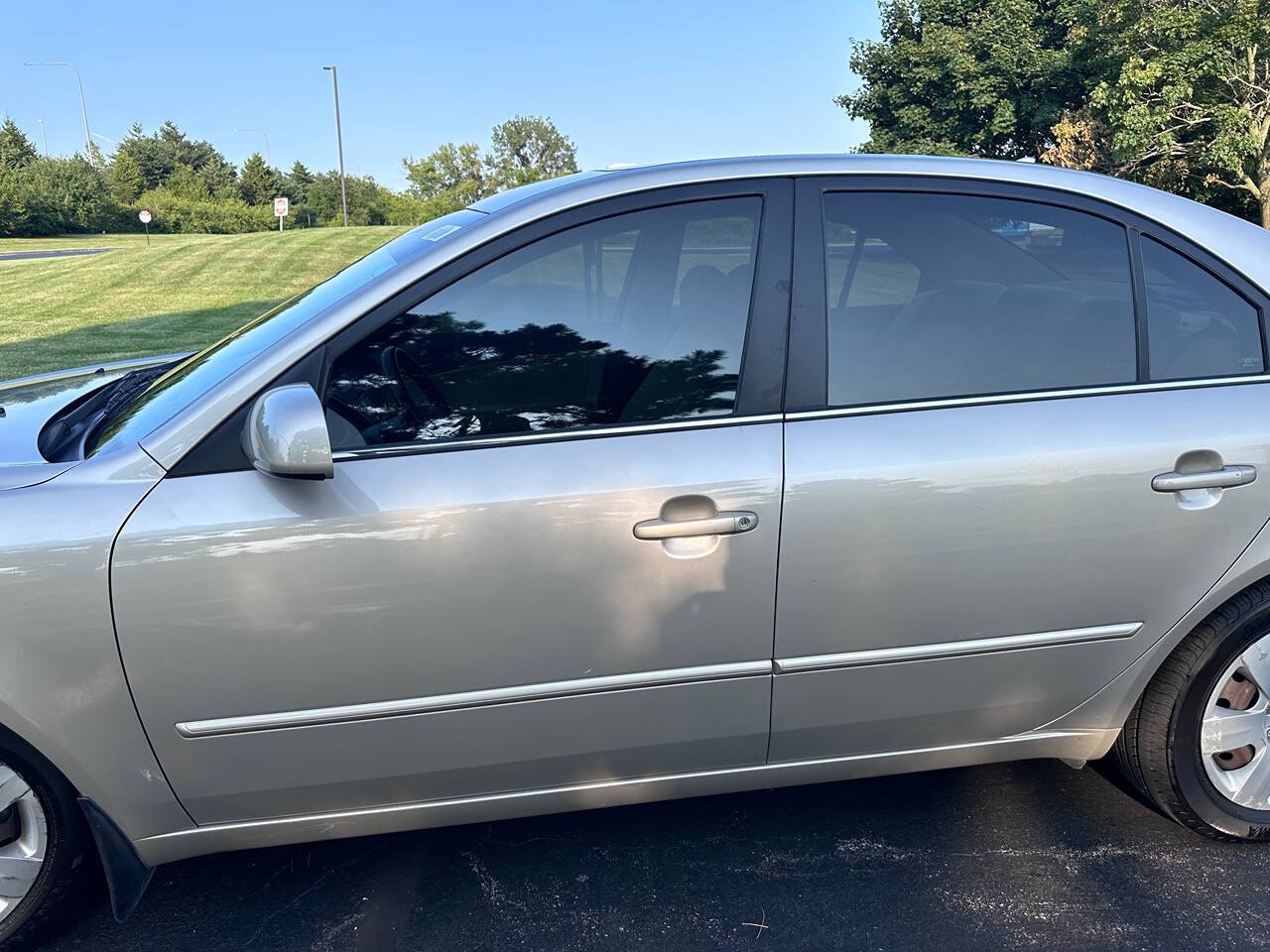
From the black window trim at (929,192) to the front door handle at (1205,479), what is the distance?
21 centimetres

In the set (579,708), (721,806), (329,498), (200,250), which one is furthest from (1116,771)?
(200,250)

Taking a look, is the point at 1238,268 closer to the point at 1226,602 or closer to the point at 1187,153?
the point at 1226,602

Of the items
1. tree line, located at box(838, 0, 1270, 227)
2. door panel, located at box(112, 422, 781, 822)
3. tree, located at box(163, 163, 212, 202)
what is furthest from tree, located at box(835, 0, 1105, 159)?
tree, located at box(163, 163, 212, 202)

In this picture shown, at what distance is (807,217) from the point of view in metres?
2.15

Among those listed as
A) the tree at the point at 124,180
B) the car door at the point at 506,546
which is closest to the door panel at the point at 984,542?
the car door at the point at 506,546

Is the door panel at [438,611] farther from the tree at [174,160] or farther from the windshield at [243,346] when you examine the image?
the tree at [174,160]

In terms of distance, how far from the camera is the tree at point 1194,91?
1950 centimetres

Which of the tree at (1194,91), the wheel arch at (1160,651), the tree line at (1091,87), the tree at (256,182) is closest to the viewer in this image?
the wheel arch at (1160,651)

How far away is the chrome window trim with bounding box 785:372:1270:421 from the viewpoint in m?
2.09

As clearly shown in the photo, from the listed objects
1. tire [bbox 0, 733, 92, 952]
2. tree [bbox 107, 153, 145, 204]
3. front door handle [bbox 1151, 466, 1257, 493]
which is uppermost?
tree [bbox 107, 153, 145, 204]

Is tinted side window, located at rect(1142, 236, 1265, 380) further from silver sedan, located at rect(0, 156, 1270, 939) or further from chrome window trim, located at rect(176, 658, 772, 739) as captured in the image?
chrome window trim, located at rect(176, 658, 772, 739)

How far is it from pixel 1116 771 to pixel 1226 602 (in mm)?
597

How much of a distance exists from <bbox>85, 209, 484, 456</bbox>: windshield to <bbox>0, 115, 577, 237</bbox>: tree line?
42.6 meters

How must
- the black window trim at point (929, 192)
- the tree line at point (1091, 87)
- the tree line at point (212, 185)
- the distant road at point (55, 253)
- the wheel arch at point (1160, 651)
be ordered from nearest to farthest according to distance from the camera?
1. the black window trim at point (929, 192)
2. the wheel arch at point (1160, 651)
3. the tree line at point (1091, 87)
4. the distant road at point (55, 253)
5. the tree line at point (212, 185)
